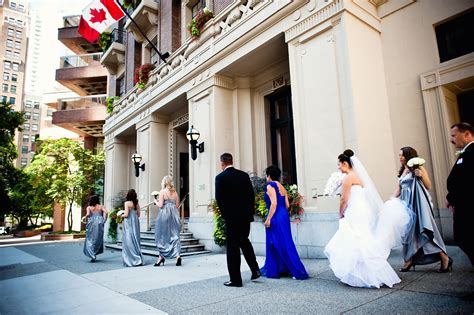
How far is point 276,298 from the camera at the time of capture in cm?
405

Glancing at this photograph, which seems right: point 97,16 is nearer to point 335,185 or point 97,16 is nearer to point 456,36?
point 456,36

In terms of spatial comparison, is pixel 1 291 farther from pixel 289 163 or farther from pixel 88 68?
pixel 88 68

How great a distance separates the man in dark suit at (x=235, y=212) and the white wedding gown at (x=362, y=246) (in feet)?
4.34

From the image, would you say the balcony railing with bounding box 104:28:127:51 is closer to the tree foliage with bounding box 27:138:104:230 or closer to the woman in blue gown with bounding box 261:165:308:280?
the tree foliage with bounding box 27:138:104:230

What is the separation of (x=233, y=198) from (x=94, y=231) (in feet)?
21.5

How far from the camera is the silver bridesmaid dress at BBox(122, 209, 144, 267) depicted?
26.0 ft

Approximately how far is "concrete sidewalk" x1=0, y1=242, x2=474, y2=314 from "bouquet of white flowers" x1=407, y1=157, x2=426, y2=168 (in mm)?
1628

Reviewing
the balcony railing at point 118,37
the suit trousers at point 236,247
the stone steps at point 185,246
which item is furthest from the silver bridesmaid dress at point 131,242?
the balcony railing at point 118,37

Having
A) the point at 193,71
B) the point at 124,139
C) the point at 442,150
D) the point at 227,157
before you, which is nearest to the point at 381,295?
the point at 227,157

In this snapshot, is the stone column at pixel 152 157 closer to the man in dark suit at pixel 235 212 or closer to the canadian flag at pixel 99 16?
the canadian flag at pixel 99 16

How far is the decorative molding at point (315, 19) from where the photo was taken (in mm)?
7382

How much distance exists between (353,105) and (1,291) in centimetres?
786

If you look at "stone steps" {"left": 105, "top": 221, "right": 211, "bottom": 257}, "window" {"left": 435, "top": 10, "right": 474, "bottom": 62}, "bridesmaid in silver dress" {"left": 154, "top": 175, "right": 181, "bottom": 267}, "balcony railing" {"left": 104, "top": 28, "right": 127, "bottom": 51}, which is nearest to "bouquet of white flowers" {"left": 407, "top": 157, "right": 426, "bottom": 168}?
"window" {"left": 435, "top": 10, "right": 474, "bottom": 62}

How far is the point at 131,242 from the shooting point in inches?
317
